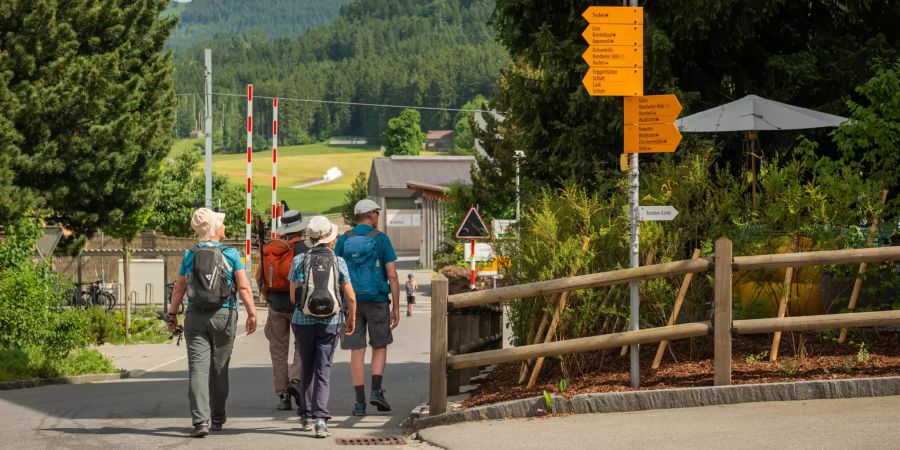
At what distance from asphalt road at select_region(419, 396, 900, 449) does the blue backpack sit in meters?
1.74

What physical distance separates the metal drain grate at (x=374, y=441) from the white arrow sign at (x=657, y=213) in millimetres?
2470

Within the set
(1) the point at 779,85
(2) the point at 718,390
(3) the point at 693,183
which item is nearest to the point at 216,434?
(2) the point at 718,390

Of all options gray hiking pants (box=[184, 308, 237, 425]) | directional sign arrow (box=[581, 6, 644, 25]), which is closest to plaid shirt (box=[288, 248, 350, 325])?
gray hiking pants (box=[184, 308, 237, 425])

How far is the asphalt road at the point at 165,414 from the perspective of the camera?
9.31 meters

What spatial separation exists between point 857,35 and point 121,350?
1303 centimetres

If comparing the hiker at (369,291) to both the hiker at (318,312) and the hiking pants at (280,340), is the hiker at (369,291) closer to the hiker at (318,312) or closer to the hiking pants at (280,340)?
the hiking pants at (280,340)

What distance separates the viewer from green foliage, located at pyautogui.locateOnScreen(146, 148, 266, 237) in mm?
41844

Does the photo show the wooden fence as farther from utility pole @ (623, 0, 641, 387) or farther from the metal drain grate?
the metal drain grate

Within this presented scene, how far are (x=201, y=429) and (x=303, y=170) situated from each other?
156902 millimetres

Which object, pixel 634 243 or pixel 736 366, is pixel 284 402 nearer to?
pixel 634 243

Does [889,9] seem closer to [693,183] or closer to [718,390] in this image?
[693,183]

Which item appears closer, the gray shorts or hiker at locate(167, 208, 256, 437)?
hiker at locate(167, 208, 256, 437)

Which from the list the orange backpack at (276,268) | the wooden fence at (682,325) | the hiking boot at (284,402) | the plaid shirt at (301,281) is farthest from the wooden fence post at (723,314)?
the hiking boot at (284,402)

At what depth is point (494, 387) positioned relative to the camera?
10664 millimetres
